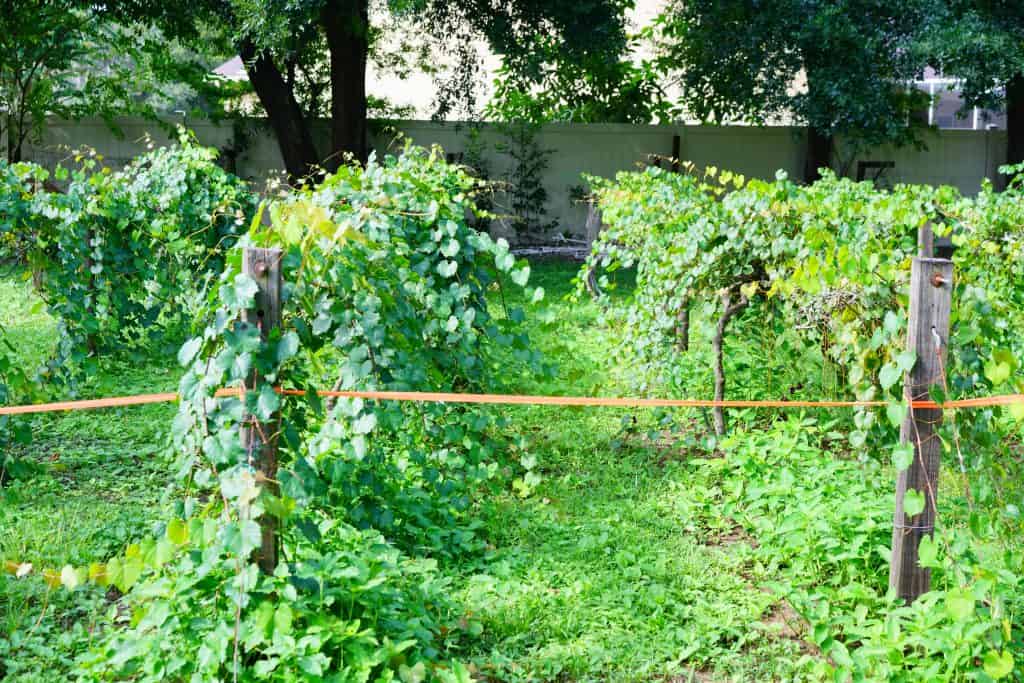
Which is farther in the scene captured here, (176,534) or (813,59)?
(813,59)

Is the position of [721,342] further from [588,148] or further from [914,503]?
[588,148]

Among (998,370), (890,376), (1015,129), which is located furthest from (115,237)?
(1015,129)

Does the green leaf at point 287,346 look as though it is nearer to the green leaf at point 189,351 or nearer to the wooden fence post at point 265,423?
the wooden fence post at point 265,423

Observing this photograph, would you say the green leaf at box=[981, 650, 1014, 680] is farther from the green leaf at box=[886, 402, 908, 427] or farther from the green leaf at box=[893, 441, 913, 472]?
the green leaf at box=[886, 402, 908, 427]

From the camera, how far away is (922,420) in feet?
10.5

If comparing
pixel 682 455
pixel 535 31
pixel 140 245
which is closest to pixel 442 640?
pixel 682 455

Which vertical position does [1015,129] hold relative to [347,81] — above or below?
below

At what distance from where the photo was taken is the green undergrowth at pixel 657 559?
127 inches

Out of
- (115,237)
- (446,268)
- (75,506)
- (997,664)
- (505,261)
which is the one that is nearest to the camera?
(997,664)

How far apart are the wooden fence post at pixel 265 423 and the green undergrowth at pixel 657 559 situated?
78 centimetres

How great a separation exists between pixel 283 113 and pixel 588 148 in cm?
472

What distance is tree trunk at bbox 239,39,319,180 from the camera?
14.5m

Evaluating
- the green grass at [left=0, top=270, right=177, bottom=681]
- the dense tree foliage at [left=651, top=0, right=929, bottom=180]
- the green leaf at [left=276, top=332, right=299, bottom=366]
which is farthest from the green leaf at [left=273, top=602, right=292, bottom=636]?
the dense tree foliage at [left=651, top=0, right=929, bottom=180]

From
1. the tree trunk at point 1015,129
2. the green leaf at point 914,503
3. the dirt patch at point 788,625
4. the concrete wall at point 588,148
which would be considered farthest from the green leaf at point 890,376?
the tree trunk at point 1015,129
